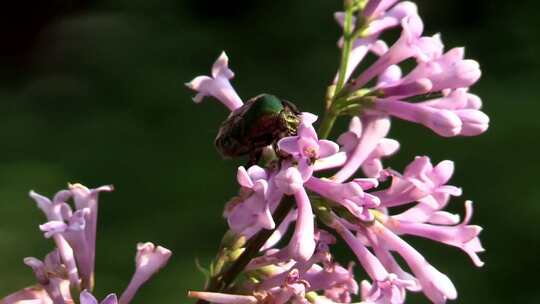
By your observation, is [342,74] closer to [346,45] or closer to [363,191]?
[346,45]

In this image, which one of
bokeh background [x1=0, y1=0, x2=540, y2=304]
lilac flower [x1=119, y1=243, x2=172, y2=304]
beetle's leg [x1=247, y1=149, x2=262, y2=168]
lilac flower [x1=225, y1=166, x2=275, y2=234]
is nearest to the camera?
lilac flower [x1=225, y1=166, x2=275, y2=234]

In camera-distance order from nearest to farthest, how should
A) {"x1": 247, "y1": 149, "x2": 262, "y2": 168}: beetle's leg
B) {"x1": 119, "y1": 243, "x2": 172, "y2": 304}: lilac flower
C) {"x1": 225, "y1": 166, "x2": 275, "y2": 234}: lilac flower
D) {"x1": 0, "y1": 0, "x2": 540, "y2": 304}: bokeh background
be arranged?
{"x1": 225, "y1": 166, "x2": 275, "y2": 234}: lilac flower
{"x1": 247, "y1": 149, "x2": 262, "y2": 168}: beetle's leg
{"x1": 119, "y1": 243, "x2": 172, "y2": 304}: lilac flower
{"x1": 0, "y1": 0, "x2": 540, "y2": 304}: bokeh background

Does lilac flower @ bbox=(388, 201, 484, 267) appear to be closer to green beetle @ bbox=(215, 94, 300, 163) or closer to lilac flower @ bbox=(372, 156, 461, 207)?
lilac flower @ bbox=(372, 156, 461, 207)

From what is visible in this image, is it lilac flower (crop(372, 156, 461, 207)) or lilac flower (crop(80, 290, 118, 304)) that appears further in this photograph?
lilac flower (crop(372, 156, 461, 207))

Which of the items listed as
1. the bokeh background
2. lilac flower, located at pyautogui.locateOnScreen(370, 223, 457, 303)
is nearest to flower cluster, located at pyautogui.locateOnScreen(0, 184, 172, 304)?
lilac flower, located at pyautogui.locateOnScreen(370, 223, 457, 303)

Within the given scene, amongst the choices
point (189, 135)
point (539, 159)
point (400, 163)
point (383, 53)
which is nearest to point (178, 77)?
point (189, 135)

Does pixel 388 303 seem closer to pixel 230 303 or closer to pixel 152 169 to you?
pixel 230 303
